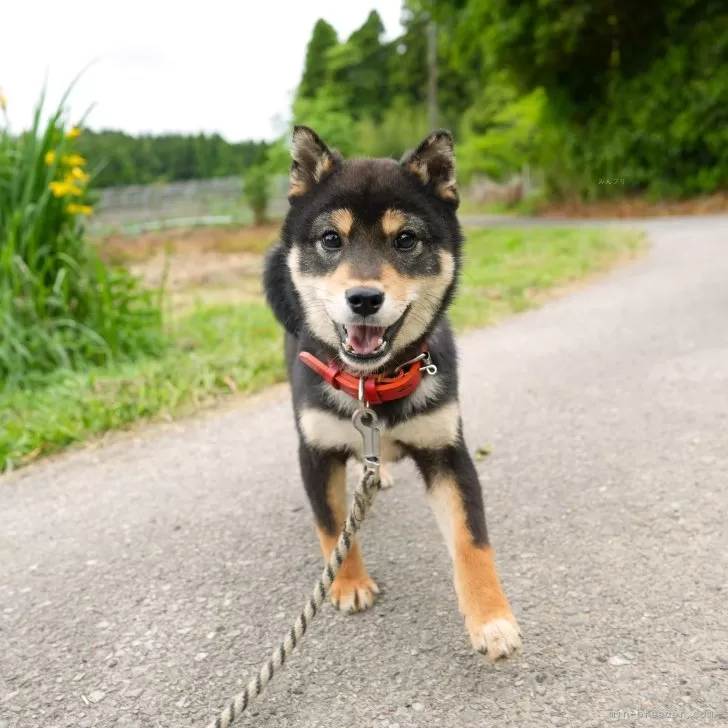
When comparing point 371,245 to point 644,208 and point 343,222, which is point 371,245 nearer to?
point 343,222

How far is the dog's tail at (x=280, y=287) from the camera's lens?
2.86 meters

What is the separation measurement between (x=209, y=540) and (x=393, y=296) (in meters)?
1.49

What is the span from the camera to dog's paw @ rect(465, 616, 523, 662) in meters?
2.07

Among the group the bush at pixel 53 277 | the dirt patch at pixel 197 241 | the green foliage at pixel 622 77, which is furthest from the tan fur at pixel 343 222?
the green foliage at pixel 622 77

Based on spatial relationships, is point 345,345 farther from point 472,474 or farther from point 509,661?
point 509,661

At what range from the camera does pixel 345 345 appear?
7.91ft

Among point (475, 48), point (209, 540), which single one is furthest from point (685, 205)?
point (209, 540)

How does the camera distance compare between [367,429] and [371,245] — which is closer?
[367,429]

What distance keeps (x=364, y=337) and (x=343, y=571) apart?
87 centimetres

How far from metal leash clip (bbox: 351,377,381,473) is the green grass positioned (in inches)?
37.6

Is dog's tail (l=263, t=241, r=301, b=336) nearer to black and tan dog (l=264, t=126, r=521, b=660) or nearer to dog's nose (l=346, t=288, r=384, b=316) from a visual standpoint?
black and tan dog (l=264, t=126, r=521, b=660)

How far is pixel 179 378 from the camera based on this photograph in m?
5.17

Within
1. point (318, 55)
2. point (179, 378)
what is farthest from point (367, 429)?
point (318, 55)

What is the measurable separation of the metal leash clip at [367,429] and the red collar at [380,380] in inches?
2.1
